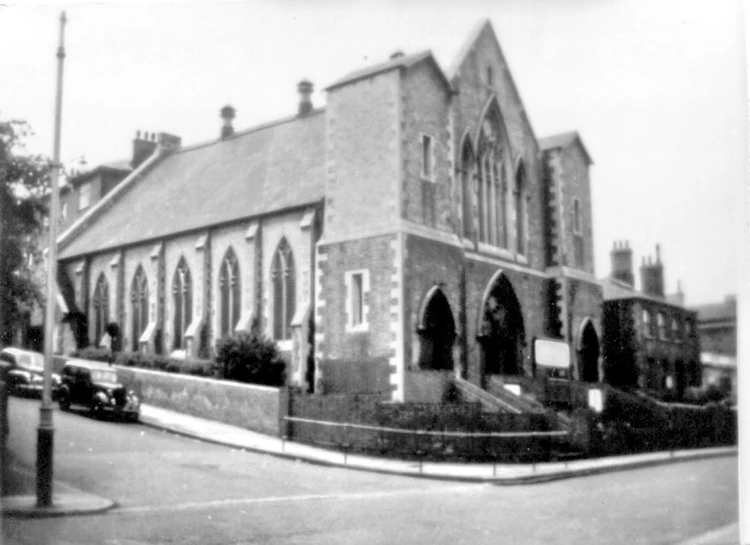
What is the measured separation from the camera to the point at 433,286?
12125 mm

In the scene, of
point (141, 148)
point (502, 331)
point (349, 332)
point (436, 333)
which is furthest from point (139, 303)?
point (502, 331)

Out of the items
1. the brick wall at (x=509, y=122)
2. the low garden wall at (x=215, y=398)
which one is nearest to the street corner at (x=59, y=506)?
the low garden wall at (x=215, y=398)

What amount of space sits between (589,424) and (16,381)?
6.66 m

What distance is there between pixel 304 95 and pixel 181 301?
9.71 feet

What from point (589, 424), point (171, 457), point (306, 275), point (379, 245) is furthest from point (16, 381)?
point (589, 424)

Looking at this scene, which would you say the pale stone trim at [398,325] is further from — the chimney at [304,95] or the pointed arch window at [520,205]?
the chimney at [304,95]

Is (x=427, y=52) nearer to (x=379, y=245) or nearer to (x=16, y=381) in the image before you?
(x=379, y=245)

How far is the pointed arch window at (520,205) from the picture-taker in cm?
1110

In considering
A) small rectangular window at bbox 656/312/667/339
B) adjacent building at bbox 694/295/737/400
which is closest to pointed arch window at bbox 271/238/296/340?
small rectangular window at bbox 656/312/667/339

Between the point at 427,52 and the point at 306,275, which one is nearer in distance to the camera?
the point at 427,52

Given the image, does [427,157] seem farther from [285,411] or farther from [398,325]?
[285,411]

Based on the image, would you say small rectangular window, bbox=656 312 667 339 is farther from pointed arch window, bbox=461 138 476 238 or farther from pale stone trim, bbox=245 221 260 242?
pale stone trim, bbox=245 221 260 242

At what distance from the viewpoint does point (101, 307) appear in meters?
10.4

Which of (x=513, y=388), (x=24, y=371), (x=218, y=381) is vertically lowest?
(x=513, y=388)
